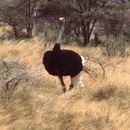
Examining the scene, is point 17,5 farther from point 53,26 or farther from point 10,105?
point 10,105

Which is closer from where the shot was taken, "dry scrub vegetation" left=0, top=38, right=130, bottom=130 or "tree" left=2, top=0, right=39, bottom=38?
"dry scrub vegetation" left=0, top=38, right=130, bottom=130

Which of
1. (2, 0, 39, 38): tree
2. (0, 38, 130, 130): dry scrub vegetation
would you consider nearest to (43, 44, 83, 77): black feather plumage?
(0, 38, 130, 130): dry scrub vegetation

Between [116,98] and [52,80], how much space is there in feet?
4.26

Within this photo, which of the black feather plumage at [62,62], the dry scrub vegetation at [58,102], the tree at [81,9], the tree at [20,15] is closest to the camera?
the dry scrub vegetation at [58,102]

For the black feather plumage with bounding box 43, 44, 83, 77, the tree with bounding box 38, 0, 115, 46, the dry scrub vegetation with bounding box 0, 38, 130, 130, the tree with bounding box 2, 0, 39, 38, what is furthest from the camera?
the tree with bounding box 38, 0, 115, 46

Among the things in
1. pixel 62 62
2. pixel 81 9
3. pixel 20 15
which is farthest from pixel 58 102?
pixel 81 9

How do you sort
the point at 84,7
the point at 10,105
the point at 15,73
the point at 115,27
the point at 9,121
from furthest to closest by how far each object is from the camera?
1. the point at 115,27
2. the point at 84,7
3. the point at 15,73
4. the point at 10,105
5. the point at 9,121

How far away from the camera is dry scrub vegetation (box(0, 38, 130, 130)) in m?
5.33

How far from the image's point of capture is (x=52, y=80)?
26.4 ft

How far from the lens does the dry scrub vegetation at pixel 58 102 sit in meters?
5.33

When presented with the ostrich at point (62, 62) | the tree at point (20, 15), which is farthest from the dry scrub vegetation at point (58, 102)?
the tree at point (20, 15)

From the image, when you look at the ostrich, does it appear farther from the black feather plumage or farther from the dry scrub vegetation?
the dry scrub vegetation

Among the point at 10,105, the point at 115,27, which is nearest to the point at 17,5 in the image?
the point at 115,27

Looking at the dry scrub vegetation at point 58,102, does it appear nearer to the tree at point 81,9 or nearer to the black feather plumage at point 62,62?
the black feather plumage at point 62,62
